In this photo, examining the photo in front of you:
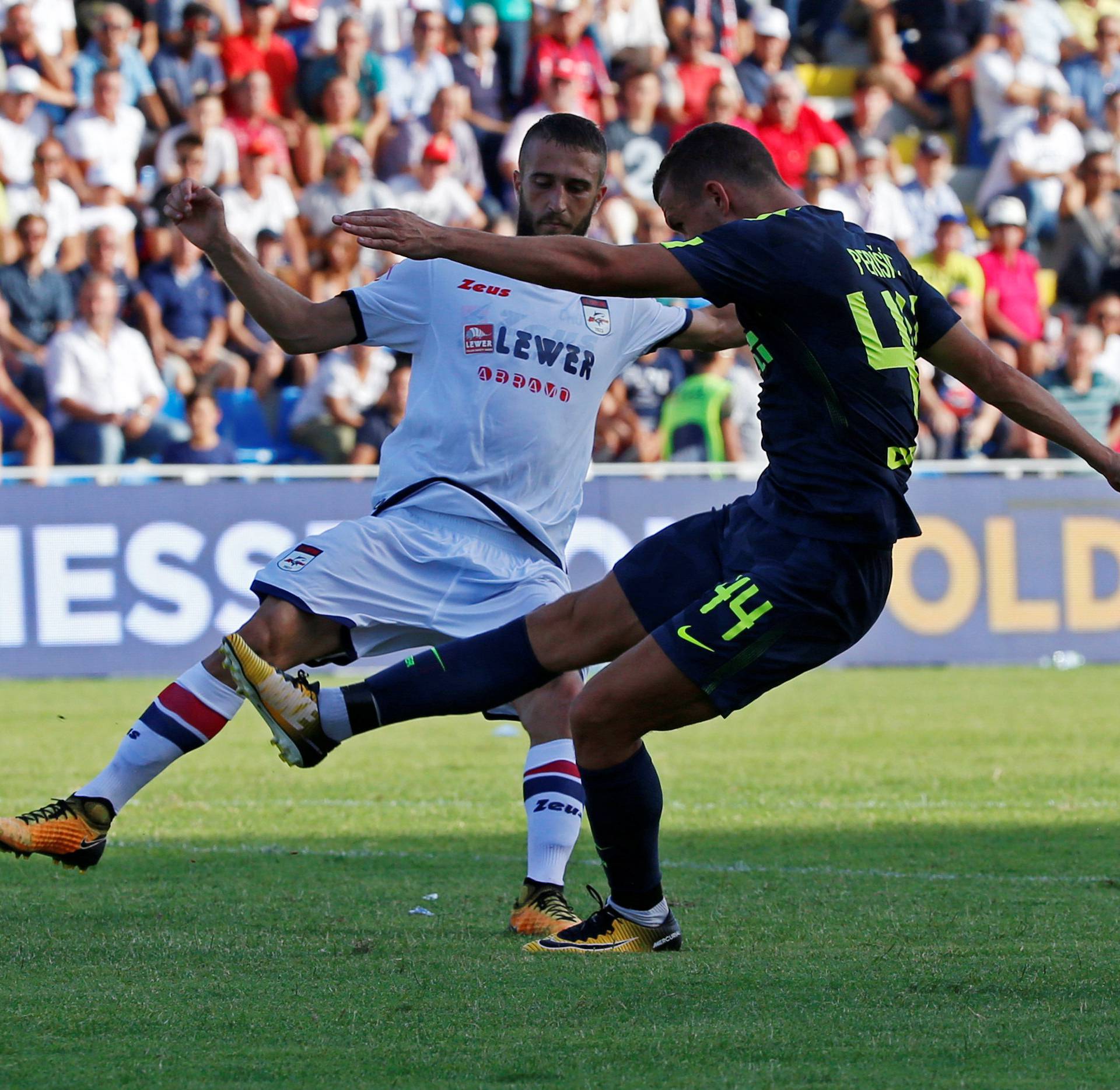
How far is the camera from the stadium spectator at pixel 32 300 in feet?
44.4

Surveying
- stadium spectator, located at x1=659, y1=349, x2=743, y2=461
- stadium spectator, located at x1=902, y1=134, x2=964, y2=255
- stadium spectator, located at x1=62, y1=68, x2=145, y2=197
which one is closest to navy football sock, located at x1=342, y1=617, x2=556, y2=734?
stadium spectator, located at x1=659, y1=349, x2=743, y2=461

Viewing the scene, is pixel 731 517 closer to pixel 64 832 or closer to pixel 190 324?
pixel 64 832

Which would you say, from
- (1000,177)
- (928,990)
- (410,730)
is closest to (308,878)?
(928,990)

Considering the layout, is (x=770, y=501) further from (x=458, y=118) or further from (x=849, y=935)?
(x=458, y=118)

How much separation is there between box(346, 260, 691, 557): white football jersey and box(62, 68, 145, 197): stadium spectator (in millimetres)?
9623

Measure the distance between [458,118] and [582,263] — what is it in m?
12.3

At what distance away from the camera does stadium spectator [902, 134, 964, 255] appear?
17.4 metres

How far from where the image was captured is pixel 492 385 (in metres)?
5.69

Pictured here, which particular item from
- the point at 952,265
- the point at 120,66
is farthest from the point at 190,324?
the point at 952,265

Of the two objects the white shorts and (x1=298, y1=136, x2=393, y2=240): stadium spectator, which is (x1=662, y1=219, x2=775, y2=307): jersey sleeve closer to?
the white shorts

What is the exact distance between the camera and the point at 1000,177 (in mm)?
18375

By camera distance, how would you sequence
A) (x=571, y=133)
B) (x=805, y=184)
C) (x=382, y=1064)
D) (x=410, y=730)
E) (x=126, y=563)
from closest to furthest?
1. (x=382, y=1064)
2. (x=571, y=133)
3. (x=410, y=730)
4. (x=126, y=563)
5. (x=805, y=184)

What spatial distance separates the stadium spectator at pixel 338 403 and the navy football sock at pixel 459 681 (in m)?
8.84

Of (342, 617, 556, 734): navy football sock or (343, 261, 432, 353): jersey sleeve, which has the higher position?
(343, 261, 432, 353): jersey sleeve
